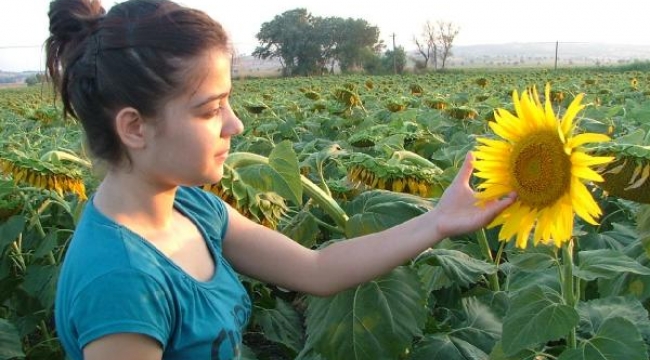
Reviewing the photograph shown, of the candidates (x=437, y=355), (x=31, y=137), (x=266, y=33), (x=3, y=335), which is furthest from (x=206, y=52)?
(x=266, y=33)

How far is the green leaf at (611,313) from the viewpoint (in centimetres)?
169

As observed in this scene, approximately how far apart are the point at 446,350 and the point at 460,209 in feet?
1.32

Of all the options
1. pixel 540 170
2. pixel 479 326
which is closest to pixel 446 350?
pixel 479 326

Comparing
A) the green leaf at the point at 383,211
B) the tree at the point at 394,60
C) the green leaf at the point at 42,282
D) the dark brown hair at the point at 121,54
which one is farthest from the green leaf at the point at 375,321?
the tree at the point at 394,60

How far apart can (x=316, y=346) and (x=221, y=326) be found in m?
0.30

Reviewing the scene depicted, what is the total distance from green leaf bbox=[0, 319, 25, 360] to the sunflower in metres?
1.38

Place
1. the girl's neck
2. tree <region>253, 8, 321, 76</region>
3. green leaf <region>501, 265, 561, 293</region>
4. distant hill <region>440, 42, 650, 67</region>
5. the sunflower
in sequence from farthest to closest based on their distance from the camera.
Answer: distant hill <region>440, 42, 650, 67</region> → tree <region>253, 8, 321, 76</region> → green leaf <region>501, 265, 561, 293</region> → the girl's neck → the sunflower

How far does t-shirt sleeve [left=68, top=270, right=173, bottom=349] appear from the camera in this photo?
4.40 feet

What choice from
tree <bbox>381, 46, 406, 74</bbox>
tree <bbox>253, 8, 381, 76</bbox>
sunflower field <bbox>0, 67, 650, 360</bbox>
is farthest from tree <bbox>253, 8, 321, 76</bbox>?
sunflower field <bbox>0, 67, 650, 360</bbox>

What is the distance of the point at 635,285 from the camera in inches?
76.9

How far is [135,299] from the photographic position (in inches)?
53.9

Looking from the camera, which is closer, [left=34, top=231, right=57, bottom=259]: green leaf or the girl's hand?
the girl's hand

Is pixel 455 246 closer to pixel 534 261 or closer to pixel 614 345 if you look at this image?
pixel 534 261

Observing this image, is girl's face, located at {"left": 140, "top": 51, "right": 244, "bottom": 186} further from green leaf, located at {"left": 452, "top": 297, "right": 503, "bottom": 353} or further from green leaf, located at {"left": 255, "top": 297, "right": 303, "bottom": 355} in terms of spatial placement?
green leaf, located at {"left": 255, "top": 297, "right": 303, "bottom": 355}
